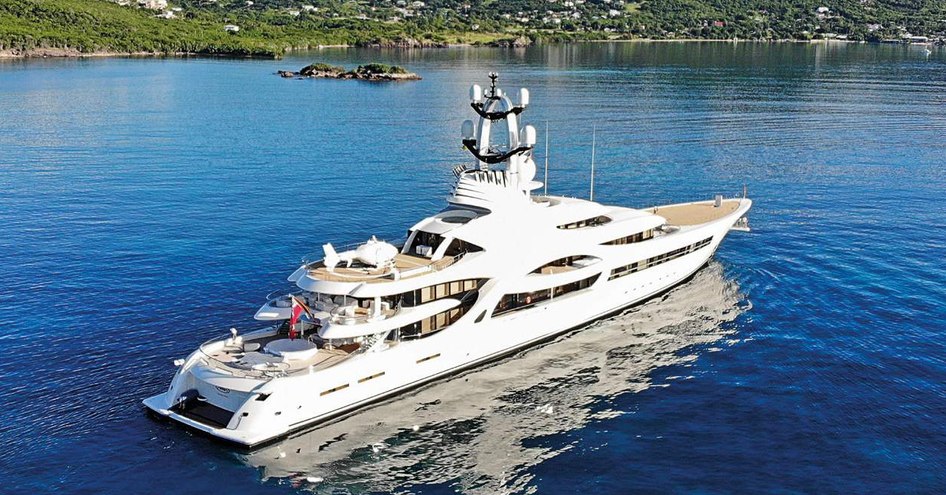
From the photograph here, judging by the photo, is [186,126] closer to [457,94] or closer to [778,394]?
[457,94]

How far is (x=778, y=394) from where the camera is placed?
120 feet

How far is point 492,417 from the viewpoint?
3528 cm

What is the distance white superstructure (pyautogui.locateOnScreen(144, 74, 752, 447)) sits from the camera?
34375 mm

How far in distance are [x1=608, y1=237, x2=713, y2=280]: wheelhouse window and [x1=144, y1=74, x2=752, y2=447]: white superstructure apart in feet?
0.29

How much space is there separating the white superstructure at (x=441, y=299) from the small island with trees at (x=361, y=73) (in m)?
116

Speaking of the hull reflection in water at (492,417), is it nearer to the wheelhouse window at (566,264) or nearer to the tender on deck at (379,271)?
the wheelhouse window at (566,264)

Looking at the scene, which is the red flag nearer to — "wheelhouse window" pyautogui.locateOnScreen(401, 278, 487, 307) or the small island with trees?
"wheelhouse window" pyautogui.locateOnScreen(401, 278, 487, 307)

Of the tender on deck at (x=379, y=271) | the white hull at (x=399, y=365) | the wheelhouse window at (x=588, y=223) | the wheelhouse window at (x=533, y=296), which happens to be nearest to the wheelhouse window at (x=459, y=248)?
the tender on deck at (x=379, y=271)

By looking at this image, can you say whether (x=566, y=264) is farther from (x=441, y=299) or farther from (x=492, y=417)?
(x=492, y=417)

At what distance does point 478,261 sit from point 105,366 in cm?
1687

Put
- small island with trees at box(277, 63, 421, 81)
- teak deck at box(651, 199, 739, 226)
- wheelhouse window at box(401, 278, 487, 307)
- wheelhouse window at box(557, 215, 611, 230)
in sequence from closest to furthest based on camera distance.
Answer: wheelhouse window at box(401, 278, 487, 307), wheelhouse window at box(557, 215, 611, 230), teak deck at box(651, 199, 739, 226), small island with trees at box(277, 63, 421, 81)

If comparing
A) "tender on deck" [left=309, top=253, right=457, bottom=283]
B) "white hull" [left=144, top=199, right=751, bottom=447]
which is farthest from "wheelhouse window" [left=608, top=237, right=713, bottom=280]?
"tender on deck" [left=309, top=253, right=457, bottom=283]

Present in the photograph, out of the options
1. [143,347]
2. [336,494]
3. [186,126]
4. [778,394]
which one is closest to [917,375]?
[778,394]

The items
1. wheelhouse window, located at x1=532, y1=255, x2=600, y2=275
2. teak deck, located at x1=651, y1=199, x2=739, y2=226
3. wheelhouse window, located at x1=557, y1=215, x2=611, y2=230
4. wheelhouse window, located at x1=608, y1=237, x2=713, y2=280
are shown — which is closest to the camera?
wheelhouse window, located at x1=532, y1=255, x2=600, y2=275
